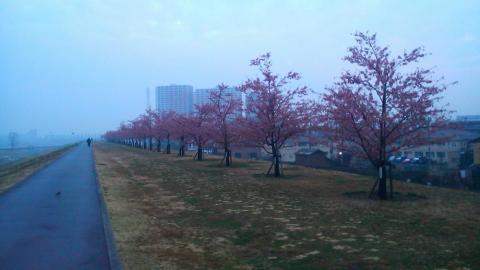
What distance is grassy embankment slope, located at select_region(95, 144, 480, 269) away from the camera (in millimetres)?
7148

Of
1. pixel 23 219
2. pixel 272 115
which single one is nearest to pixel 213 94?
pixel 272 115

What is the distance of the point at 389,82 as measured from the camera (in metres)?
14.0

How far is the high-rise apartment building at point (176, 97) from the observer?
9119cm

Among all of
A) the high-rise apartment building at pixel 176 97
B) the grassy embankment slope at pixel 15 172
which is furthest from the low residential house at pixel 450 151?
the high-rise apartment building at pixel 176 97

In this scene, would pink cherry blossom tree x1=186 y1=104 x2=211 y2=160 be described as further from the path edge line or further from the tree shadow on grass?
the path edge line

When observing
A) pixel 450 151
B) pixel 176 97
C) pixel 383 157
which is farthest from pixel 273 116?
pixel 176 97

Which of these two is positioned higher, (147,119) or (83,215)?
(147,119)

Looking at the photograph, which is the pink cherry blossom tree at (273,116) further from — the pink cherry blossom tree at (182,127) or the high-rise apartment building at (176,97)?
the high-rise apartment building at (176,97)

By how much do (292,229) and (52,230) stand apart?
4.92m

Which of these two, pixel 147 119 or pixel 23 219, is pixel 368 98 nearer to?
pixel 23 219

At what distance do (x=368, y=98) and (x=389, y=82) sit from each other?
29.0 inches

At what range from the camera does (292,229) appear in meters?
9.48

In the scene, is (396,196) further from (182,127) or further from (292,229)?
(182,127)

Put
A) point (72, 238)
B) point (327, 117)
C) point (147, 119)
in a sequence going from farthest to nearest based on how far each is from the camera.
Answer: point (147, 119) < point (327, 117) < point (72, 238)
